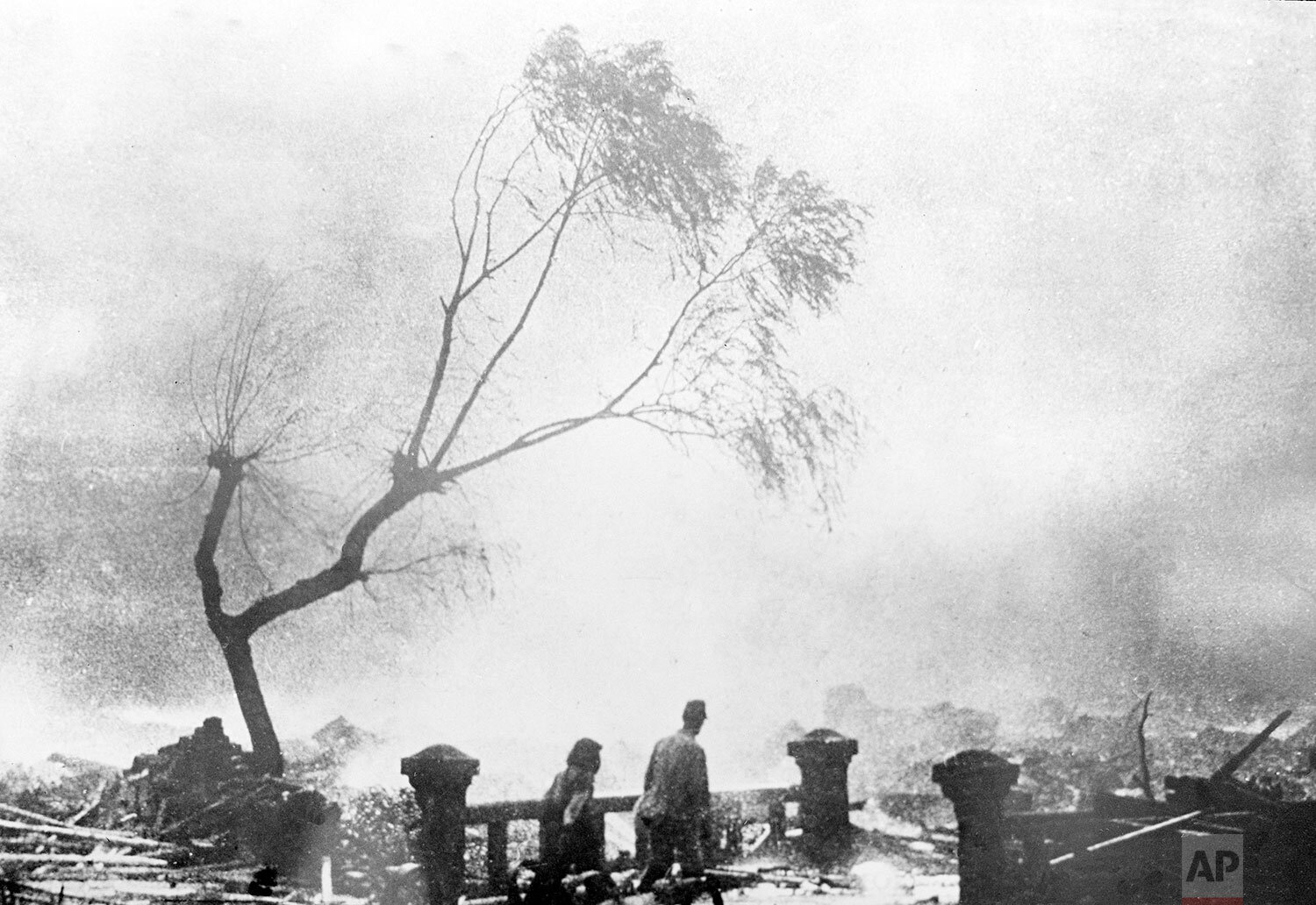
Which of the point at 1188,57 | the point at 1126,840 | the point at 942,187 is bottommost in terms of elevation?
the point at 1126,840

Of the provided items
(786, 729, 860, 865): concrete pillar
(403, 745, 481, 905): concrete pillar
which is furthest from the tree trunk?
(786, 729, 860, 865): concrete pillar

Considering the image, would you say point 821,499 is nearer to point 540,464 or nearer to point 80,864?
point 540,464

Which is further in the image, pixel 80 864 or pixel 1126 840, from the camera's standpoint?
pixel 1126 840

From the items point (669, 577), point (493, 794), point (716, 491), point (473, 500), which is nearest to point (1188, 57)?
point (716, 491)

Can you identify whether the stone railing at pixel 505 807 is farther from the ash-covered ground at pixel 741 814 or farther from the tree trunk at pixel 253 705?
the tree trunk at pixel 253 705

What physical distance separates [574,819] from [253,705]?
1947 mm

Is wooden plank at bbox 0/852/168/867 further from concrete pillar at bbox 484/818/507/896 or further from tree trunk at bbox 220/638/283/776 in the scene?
concrete pillar at bbox 484/818/507/896

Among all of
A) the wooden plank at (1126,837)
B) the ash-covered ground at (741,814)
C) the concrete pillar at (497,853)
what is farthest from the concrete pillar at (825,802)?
the concrete pillar at (497,853)

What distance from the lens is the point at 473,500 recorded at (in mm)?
6059

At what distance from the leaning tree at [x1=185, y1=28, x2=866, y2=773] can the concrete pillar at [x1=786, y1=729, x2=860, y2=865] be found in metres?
1.82

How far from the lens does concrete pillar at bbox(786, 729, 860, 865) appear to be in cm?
671

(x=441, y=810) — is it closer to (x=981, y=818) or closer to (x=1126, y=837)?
(x=981, y=818)

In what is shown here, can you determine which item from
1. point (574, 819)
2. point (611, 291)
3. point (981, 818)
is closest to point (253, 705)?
point (574, 819)

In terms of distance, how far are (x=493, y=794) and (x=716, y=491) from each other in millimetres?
2347
